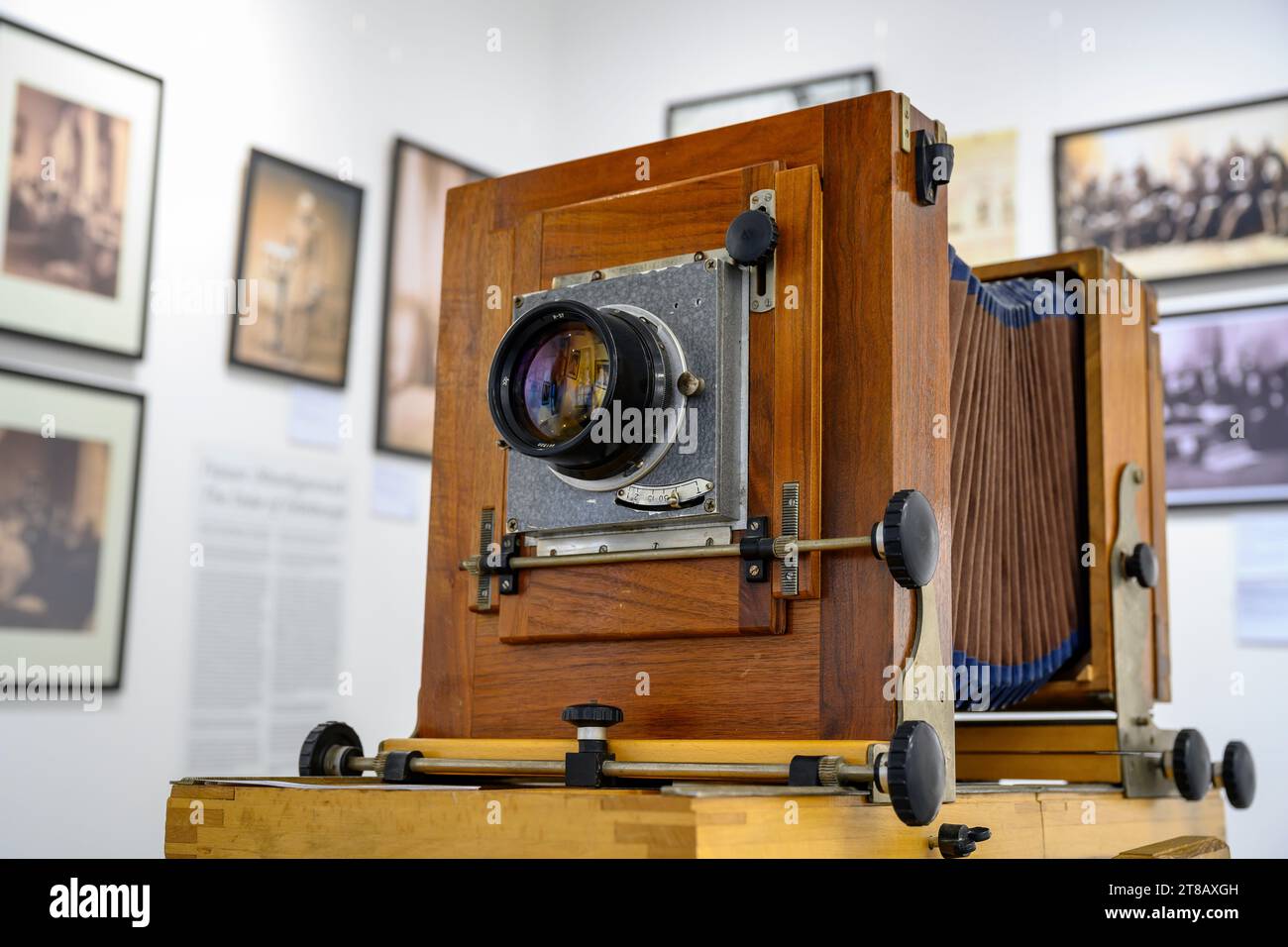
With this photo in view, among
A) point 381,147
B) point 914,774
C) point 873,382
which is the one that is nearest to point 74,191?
point 381,147

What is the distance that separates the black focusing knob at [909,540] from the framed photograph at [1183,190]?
1.66 meters

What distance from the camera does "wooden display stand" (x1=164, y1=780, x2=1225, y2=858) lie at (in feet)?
2.95

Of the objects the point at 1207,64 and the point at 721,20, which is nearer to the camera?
the point at 1207,64

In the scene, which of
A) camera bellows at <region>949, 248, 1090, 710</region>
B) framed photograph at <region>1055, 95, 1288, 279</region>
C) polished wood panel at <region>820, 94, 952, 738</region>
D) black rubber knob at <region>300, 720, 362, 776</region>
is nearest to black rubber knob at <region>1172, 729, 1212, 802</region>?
camera bellows at <region>949, 248, 1090, 710</region>

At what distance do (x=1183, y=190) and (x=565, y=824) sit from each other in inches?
80.0

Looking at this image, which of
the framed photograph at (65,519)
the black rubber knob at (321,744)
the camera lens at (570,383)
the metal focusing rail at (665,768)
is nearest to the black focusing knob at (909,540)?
the metal focusing rail at (665,768)

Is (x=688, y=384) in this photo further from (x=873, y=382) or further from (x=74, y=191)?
(x=74, y=191)

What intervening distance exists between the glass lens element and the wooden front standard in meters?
0.14

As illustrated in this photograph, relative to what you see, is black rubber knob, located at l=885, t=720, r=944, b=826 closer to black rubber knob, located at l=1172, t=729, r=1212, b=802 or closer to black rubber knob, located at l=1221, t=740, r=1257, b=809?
black rubber knob, located at l=1172, t=729, r=1212, b=802

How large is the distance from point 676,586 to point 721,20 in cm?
223

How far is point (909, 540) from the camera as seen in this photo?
1.05 m
